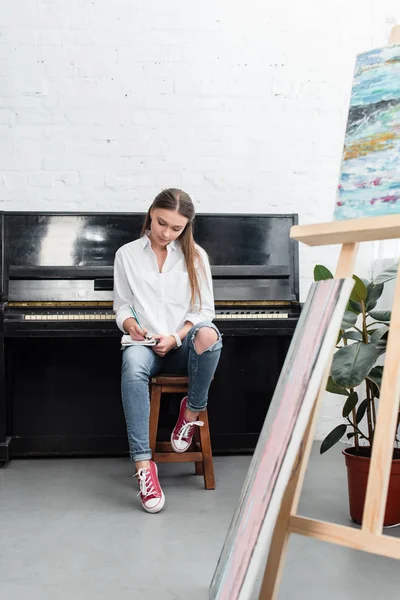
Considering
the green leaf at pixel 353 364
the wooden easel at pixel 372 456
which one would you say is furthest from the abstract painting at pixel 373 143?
the green leaf at pixel 353 364

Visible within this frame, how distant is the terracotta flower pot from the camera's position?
214 cm

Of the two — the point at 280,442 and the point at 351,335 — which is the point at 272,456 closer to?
the point at 280,442

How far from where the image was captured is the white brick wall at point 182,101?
10.9ft

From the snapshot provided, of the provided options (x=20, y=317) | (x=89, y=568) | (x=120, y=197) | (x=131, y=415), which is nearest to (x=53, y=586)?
(x=89, y=568)

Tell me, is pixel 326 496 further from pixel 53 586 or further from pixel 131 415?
pixel 53 586

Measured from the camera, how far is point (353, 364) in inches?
76.0

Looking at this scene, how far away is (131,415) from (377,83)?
145 centimetres

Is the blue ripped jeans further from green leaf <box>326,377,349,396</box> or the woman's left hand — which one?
green leaf <box>326,377,349,396</box>

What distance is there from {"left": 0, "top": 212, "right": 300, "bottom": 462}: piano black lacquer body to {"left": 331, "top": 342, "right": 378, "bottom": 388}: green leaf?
38.6 inches

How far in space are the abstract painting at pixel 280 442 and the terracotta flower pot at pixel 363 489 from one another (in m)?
0.92

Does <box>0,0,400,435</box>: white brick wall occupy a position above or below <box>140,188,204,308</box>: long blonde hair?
above

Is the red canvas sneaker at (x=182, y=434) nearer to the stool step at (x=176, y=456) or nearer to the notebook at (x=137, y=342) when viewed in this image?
the stool step at (x=176, y=456)

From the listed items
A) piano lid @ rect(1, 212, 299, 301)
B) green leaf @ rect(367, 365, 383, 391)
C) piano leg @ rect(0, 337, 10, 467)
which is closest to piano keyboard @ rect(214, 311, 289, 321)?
piano lid @ rect(1, 212, 299, 301)

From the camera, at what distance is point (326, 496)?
8.14 ft
